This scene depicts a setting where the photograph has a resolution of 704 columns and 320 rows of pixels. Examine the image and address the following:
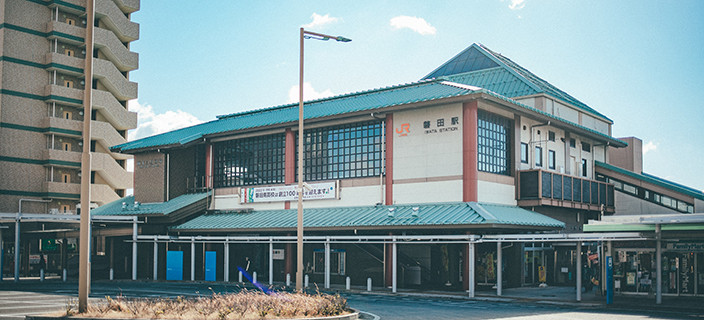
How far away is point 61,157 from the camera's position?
65875 millimetres

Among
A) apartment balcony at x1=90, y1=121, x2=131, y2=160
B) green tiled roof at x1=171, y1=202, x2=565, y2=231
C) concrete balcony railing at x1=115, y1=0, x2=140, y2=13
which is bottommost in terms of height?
green tiled roof at x1=171, y1=202, x2=565, y2=231

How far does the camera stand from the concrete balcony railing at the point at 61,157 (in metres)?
64.9

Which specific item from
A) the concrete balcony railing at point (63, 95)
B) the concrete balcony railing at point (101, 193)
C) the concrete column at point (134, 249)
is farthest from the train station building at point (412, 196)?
the concrete balcony railing at point (101, 193)

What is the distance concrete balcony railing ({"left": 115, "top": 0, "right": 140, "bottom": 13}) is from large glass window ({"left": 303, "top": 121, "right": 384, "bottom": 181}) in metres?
41.2

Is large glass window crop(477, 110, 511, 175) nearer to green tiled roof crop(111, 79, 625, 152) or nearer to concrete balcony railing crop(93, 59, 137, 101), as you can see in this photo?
green tiled roof crop(111, 79, 625, 152)

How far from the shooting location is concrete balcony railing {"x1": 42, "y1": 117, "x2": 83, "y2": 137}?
6512 cm

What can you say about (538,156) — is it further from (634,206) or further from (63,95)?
(63,95)

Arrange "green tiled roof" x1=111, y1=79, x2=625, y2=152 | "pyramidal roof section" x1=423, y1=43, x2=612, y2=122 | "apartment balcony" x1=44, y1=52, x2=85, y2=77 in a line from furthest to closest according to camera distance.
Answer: "apartment balcony" x1=44, y1=52, x2=85, y2=77
"pyramidal roof section" x1=423, y1=43, x2=612, y2=122
"green tiled roof" x1=111, y1=79, x2=625, y2=152

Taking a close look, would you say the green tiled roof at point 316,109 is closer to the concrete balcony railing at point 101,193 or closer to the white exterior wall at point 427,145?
the white exterior wall at point 427,145

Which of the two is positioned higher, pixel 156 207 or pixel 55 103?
pixel 55 103

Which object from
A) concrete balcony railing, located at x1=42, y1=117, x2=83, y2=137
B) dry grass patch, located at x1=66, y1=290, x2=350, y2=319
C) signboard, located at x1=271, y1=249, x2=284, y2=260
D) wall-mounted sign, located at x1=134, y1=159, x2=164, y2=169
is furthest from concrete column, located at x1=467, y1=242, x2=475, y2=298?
concrete balcony railing, located at x1=42, y1=117, x2=83, y2=137

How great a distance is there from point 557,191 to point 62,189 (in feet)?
156

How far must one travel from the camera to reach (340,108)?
40.2 meters

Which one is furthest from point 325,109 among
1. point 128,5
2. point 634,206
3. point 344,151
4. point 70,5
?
point 128,5
